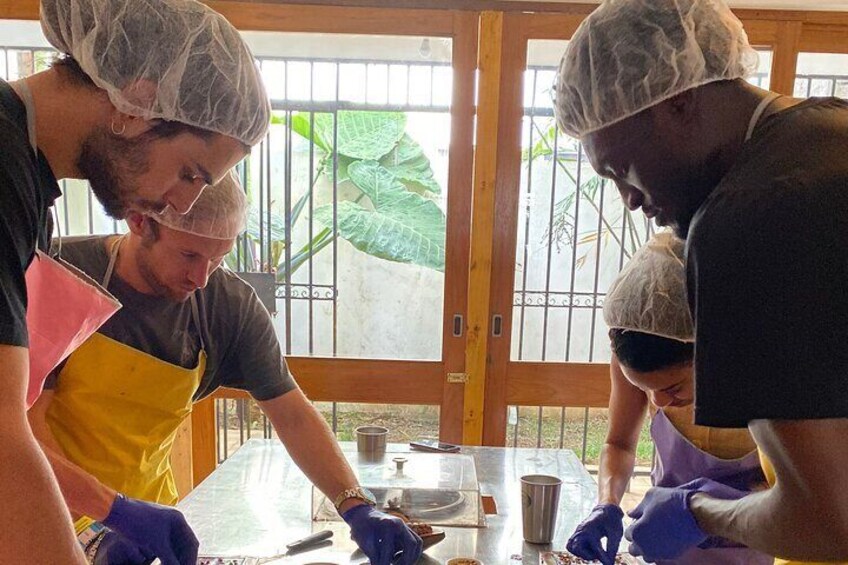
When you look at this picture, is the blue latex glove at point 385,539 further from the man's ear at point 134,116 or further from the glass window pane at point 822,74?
the glass window pane at point 822,74

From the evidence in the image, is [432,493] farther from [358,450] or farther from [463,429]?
[463,429]

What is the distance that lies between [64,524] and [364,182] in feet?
7.26

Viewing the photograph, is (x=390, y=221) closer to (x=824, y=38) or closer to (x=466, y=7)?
(x=466, y=7)

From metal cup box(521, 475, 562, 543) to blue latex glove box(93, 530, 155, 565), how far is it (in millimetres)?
720

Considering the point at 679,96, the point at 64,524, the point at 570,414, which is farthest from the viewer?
the point at 570,414

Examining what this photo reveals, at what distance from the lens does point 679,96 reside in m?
0.90

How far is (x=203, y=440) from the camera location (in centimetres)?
281

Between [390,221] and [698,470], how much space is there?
1.71 metres

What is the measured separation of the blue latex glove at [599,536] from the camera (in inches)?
49.6

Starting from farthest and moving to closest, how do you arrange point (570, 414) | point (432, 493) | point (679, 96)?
point (570, 414), point (432, 493), point (679, 96)

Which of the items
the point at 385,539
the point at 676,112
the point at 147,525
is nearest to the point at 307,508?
the point at 385,539

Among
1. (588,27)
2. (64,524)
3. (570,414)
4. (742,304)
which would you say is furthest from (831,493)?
(570,414)

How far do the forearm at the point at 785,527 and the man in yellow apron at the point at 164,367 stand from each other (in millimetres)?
578

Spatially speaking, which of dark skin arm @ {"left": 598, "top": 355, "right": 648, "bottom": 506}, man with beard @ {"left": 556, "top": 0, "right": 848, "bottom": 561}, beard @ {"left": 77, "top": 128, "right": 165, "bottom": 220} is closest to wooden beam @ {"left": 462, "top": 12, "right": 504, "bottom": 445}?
dark skin arm @ {"left": 598, "top": 355, "right": 648, "bottom": 506}
